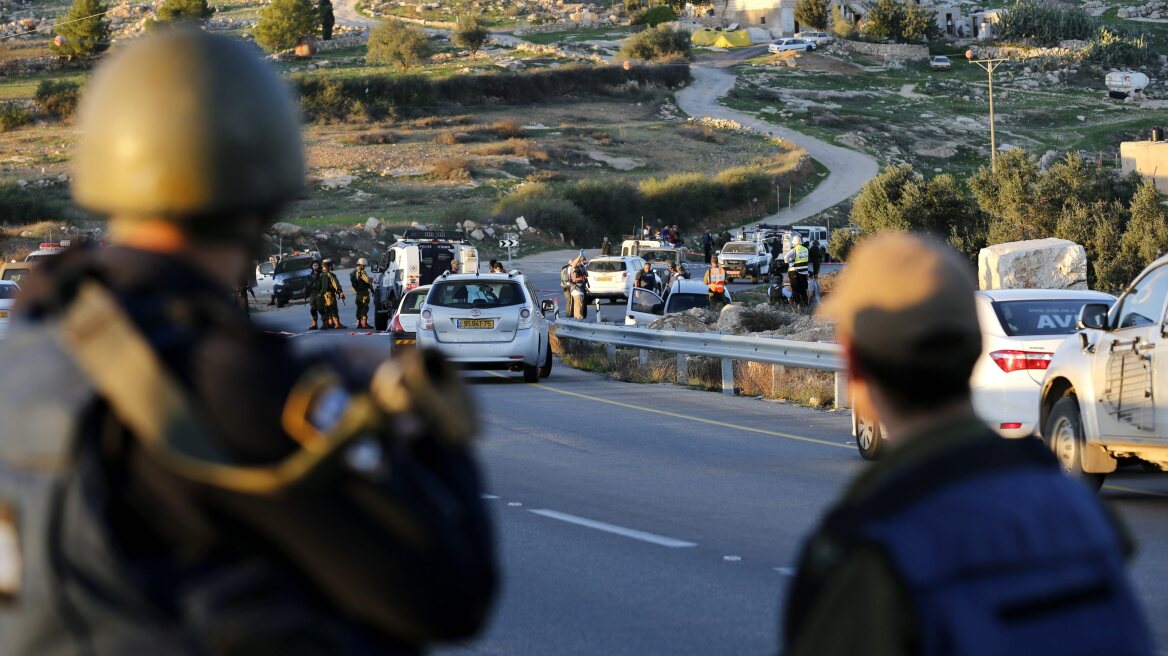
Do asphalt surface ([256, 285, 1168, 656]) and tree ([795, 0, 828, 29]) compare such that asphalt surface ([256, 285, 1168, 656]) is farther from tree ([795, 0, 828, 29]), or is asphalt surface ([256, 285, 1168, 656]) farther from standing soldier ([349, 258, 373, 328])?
tree ([795, 0, 828, 29])

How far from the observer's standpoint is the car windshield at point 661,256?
55.9 metres

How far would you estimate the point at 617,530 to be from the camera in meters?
10.5

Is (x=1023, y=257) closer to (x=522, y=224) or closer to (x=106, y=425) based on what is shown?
(x=106, y=425)

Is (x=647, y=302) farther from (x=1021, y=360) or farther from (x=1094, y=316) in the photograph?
(x=1094, y=316)

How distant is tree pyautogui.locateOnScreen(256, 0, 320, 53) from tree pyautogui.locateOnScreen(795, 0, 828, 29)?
5235 centimetres

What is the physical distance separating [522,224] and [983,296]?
59.8 metres

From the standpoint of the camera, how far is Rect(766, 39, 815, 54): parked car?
142 meters

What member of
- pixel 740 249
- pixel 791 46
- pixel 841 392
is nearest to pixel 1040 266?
pixel 841 392

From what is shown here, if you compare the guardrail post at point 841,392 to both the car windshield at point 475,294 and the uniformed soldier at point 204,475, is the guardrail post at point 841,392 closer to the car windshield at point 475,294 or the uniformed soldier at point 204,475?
the car windshield at point 475,294

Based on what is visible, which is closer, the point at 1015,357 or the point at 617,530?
the point at 617,530

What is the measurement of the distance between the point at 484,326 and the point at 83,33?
102 meters

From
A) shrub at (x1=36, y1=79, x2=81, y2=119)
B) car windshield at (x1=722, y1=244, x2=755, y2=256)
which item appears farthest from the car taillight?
shrub at (x1=36, y1=79, x2=81, y2=119)

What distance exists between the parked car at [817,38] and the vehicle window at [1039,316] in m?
131

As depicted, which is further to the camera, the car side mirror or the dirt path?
the dirt path
